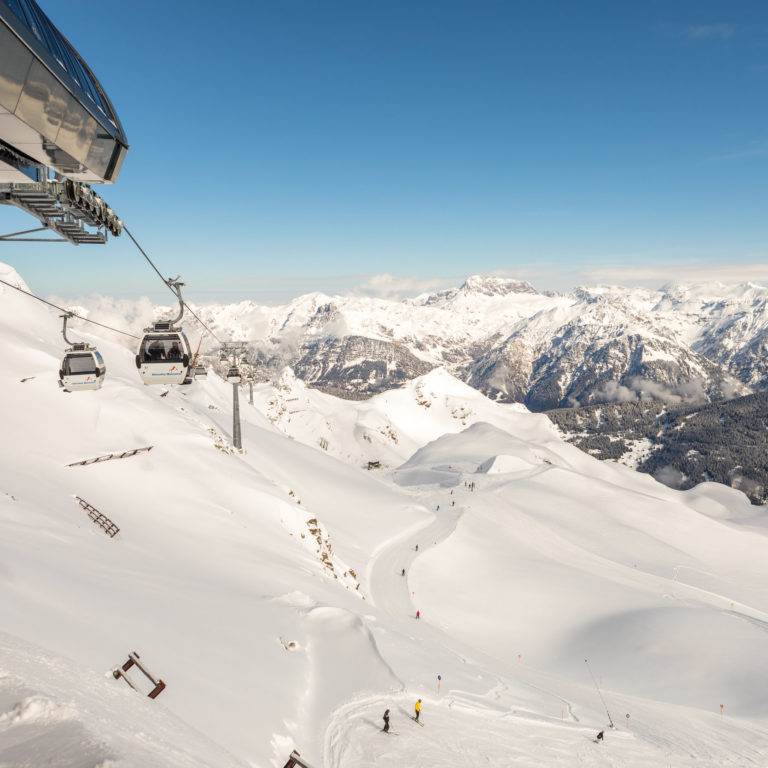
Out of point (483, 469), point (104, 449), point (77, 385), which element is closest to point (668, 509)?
point (483, 469)

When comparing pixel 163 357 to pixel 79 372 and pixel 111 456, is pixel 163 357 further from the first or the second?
pixel 111 456

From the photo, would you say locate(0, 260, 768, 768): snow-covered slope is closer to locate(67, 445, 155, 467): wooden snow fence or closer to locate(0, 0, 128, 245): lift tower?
locate(67, 445, 155, 467): wooden snow fence

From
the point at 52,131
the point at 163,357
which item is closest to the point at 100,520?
the point at 163,357

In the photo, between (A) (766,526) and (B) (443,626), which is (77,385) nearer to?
(B) (443,626)

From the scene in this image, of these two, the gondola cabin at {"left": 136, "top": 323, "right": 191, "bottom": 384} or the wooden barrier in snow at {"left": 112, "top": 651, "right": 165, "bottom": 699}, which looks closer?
the wooden barrier in snow at {"left": 112, "top": 651, "right": 165, "bottom": 699}

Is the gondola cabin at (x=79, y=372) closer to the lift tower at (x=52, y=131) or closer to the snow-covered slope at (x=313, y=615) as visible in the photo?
the snow-covered slope at (x=313, y=615)

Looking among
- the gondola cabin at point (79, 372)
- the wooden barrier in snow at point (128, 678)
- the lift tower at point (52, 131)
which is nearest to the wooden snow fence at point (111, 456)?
the gondola cabin at point (79, 372)

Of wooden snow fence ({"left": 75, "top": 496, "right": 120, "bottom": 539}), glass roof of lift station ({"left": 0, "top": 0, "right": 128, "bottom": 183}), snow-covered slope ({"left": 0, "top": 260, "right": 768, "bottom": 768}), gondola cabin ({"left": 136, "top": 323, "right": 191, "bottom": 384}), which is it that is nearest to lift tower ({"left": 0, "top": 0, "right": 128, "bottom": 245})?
glass roof of lift station ({"left": 0, "top": 0, "right": 128, "bottom": 183})
